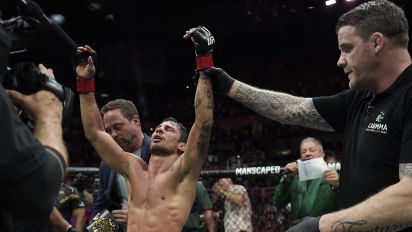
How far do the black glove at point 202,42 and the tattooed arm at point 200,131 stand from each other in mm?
107

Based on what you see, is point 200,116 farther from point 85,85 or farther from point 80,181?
point 80,181

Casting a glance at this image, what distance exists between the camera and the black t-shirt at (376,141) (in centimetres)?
155

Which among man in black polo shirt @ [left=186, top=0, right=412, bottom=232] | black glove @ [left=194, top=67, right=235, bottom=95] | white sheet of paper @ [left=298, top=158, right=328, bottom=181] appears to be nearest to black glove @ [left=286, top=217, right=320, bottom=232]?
man in black polo shirt @ [left=186, top=0, right=412, bottom=232]

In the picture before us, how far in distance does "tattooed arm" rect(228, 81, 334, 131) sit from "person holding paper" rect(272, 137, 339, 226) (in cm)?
179

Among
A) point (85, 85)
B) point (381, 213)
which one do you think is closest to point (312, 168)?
point (85, 85)

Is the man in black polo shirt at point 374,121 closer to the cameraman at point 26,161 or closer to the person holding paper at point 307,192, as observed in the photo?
the cameraman at point 26,161

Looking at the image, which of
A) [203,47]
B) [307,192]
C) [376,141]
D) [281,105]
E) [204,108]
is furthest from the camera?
[307,192]

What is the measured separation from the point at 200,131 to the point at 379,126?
1.15 meters

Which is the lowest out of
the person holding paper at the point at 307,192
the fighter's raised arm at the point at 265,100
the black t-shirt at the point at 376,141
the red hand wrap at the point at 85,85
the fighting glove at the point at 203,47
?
the person holding paper at the point at 307,192

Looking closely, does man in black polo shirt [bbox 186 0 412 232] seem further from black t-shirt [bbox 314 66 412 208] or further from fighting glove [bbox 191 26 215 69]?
fighting glove [bbox 191 26 215 69]

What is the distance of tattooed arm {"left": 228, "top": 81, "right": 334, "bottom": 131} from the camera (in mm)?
2010

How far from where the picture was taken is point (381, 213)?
4.57 ft

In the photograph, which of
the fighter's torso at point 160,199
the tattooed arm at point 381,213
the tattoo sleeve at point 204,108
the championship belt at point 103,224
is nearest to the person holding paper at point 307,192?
the fighter's torso at point 160,199

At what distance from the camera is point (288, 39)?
535 inches
